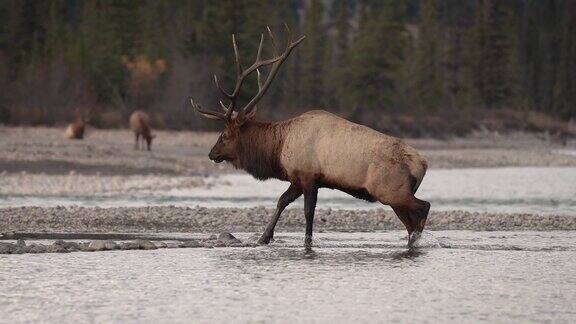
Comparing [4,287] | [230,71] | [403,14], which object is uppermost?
[403,14]

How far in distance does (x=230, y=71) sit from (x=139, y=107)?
7.53 m

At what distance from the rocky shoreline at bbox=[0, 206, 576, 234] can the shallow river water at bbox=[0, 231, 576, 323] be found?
2.90m

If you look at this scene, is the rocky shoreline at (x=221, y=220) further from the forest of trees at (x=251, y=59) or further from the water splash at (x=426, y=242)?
the forest of trees at (x=251, y=59)

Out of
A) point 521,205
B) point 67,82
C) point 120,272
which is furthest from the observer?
point 67,82

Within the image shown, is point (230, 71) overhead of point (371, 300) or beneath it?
overhead

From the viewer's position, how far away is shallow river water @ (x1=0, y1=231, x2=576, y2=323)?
1025 centimetres

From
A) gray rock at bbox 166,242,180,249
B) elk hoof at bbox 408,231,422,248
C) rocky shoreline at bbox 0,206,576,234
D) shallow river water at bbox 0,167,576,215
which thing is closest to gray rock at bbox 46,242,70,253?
gray rock at bbox 166,242,180,249

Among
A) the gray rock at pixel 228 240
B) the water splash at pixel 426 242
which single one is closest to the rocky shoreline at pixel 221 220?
the gray rock at pixel 228 240

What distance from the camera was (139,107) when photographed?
216 feet

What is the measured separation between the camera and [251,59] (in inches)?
2766

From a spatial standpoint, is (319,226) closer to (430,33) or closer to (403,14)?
(403,14)

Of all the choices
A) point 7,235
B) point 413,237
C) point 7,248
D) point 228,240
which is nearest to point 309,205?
point 228,240

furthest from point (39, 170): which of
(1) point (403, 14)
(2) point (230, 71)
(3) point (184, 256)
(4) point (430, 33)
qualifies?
(4) point (430, 33)

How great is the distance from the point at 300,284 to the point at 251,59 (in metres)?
58.8
